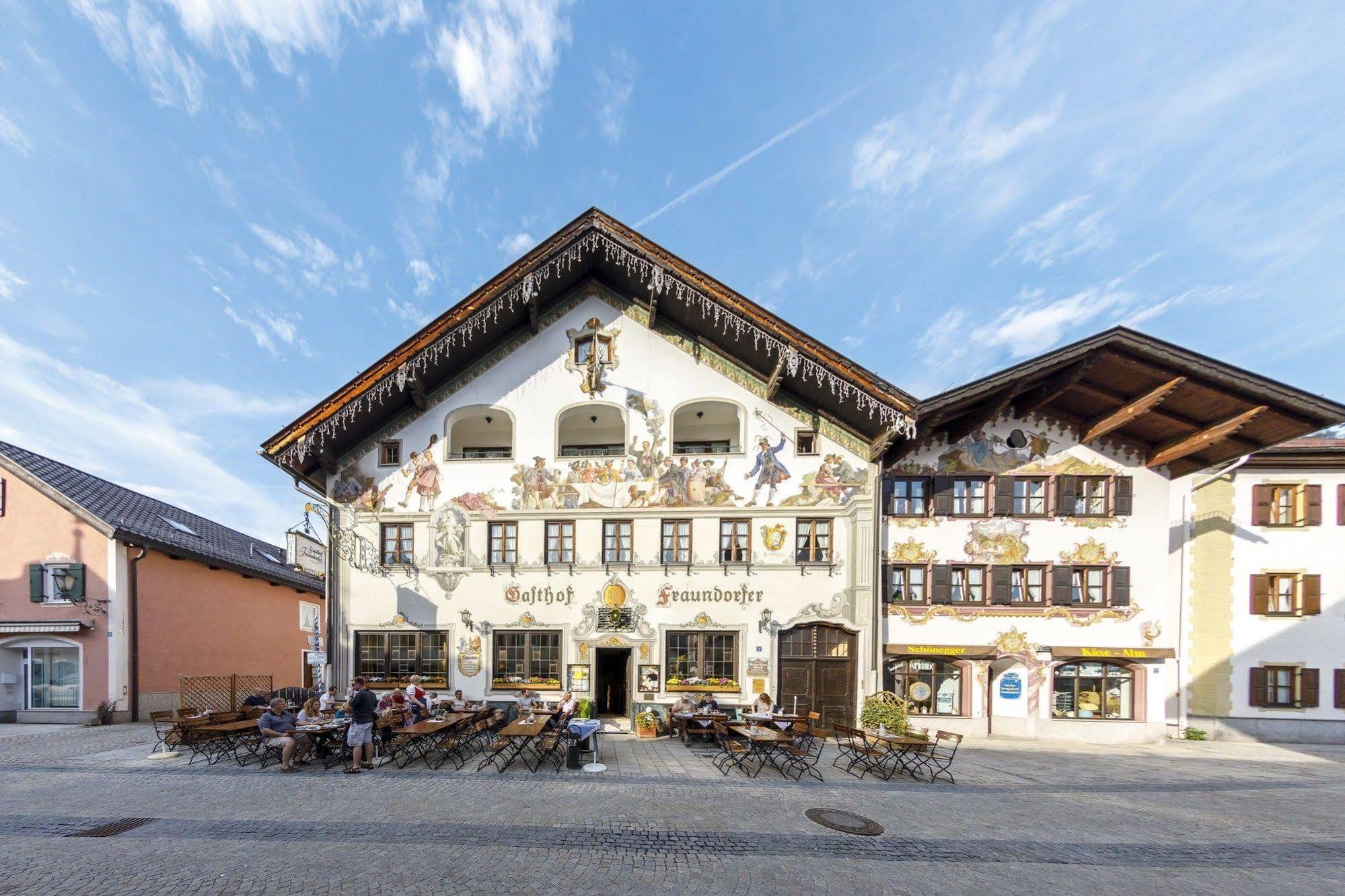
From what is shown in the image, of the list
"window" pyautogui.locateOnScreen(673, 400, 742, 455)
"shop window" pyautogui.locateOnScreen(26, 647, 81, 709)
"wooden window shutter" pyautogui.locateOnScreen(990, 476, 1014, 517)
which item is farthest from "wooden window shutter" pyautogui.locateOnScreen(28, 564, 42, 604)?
"wooden window shutter" pyautogui.locateOnScreen(990, 476, 1014, 517)

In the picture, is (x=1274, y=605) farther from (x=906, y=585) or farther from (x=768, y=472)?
(x=768, y=472)

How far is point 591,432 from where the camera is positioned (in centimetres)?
1711

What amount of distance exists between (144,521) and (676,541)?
19065mm

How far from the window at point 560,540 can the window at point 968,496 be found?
441 inches

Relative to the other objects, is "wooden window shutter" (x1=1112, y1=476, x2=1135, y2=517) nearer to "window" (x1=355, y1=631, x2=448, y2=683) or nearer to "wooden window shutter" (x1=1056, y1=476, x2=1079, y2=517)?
"wooden window shutter" (x1=1056, y1=476, x2=1079, y2=517)

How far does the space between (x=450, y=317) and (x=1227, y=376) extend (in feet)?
67.2

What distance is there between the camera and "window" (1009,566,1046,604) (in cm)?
1532

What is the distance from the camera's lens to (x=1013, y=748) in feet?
45.5

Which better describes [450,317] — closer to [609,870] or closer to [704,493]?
[704,493]

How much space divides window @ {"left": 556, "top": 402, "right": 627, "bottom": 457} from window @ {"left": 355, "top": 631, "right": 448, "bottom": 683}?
6.44 meters

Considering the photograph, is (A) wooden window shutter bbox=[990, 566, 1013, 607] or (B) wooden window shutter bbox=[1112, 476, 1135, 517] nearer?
(A) wooden window shutter bbox=[990, 566, 1013, 607]

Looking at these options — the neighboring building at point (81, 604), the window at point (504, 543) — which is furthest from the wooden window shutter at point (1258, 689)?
the neighboring building at point (81, 604)

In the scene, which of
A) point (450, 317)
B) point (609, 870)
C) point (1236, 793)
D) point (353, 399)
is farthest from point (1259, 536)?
point (353, 399)

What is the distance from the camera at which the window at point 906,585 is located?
15.3 metres
